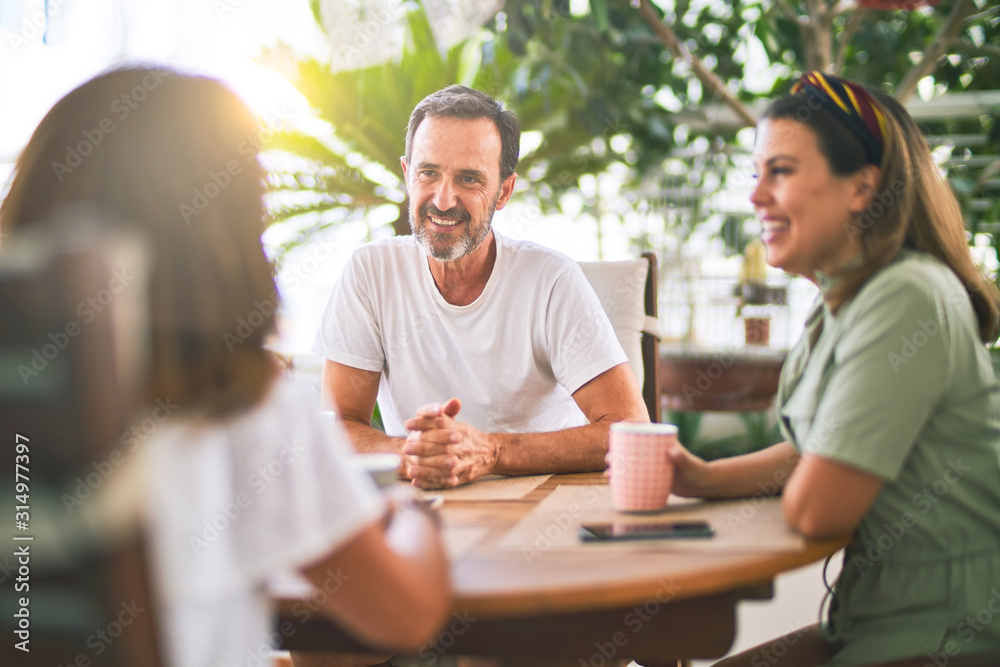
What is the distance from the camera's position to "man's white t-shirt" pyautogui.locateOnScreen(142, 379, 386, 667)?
0.63m

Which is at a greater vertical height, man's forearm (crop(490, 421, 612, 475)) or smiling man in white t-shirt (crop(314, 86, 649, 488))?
smiling man in white t-shirt (crop(314, 86, 649, 488))

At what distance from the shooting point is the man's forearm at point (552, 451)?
146 cm

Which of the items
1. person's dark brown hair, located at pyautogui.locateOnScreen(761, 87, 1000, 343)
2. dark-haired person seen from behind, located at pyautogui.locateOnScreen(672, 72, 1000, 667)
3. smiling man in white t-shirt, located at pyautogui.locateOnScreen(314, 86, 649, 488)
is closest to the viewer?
dark-haired person seen from behind, located at pyautogui.locateOnScreen(672, 72, 1000, 667)

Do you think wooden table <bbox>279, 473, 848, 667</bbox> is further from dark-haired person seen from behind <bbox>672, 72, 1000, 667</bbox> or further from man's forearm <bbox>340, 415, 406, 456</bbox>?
man's forearm <bbox>340, 415, 406, 456</bbox>

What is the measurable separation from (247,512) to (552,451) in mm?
872

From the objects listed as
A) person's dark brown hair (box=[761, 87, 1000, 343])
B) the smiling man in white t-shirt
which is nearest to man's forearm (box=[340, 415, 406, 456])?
the smiling man in white t-shirt

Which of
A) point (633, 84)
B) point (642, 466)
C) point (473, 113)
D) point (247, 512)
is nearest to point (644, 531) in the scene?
point (642, 466)

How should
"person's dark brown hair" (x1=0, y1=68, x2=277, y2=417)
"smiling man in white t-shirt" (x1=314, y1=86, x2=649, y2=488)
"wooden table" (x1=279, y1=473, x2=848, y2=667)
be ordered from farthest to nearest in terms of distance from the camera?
"smiling man in white t-shirt" (x1=314, y1=86, x2=649, y2=488)
"wooden table" (x1=279, y1=473, x2=848, y2=667)
"person's dark brown hair" (x1=0, y1=68, x2=277, y2=417)

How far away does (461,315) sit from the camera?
182 centimetres

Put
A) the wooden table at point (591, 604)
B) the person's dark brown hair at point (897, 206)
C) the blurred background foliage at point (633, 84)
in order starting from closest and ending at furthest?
the wooden table at point (591, 604)
the person's dark brown hair at point (897, 206)
the blurred background foliage at point (633, 84)

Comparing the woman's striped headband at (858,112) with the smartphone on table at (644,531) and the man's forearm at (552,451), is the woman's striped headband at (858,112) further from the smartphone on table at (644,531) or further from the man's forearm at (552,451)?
the man's forearm at (552,451)

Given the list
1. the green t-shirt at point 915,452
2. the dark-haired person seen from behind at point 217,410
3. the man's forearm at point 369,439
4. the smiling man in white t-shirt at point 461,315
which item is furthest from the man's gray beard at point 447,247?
the dark-haired person seen from behind at point 217,410

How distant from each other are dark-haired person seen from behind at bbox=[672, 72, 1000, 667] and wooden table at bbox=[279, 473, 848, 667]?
150 millimetres

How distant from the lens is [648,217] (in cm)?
444
